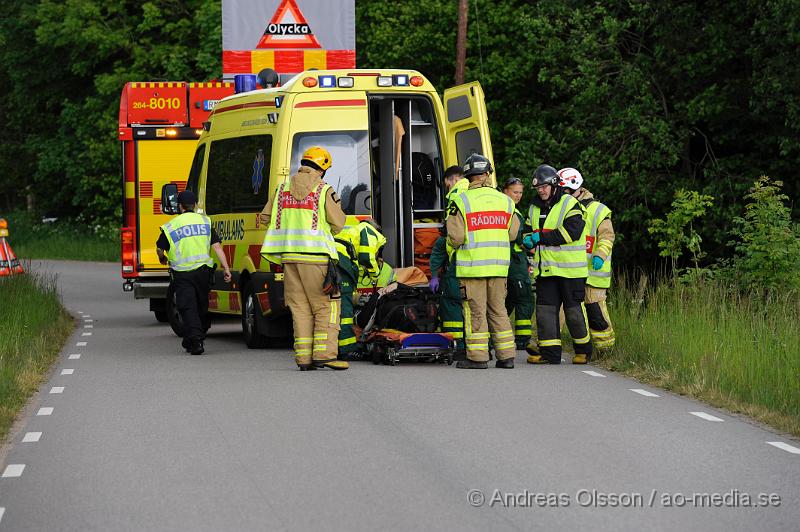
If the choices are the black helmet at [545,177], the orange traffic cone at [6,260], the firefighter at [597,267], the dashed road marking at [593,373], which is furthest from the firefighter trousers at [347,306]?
the orange traffic cone at [6,260]

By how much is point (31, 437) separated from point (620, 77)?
23409mm

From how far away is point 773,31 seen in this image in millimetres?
27344

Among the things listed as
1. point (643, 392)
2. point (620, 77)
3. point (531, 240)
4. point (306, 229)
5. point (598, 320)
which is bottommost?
point (643, 392)

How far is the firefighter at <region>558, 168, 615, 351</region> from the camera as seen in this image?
14.0m

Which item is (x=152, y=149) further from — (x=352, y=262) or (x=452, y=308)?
(x=452, y=308)

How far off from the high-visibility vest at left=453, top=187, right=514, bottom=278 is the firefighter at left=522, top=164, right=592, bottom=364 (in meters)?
0.53

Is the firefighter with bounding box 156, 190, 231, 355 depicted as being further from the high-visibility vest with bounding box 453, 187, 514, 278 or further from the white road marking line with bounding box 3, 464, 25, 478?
the white road marking line with bounding box 3, 464, 25, 478

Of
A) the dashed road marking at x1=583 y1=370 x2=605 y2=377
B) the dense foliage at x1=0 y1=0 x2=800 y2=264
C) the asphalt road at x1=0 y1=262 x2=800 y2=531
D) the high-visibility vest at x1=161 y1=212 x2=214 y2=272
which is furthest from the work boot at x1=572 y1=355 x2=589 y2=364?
the dense foliage at x1=0 y1=0 x2=800 y2=264

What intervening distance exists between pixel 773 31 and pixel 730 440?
19.5 meters

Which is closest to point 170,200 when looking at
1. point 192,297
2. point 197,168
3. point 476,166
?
point 197,168

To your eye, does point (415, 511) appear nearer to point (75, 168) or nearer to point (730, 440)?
point (730, 440)

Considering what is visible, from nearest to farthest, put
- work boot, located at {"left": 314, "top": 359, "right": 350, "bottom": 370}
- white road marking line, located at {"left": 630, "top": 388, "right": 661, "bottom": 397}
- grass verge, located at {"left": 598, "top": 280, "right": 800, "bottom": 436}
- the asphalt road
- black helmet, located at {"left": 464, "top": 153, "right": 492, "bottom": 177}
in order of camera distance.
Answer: the asphalt road
grass verge, located at {"left": 598, "top": 280, "right": 800, "bottom": 436}
white road marking line, located at {"left": 630, "top": 388, "right": 661, "bottom": 397}
black helmet, located at {"left": 464, "top": 153, "right": 492, "bottom": 177}
work boot, located at {"left": 314, "top": 359, "right": 350, "bottom": 370}

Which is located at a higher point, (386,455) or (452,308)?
(452,308)

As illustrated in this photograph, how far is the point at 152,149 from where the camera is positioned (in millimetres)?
20875
